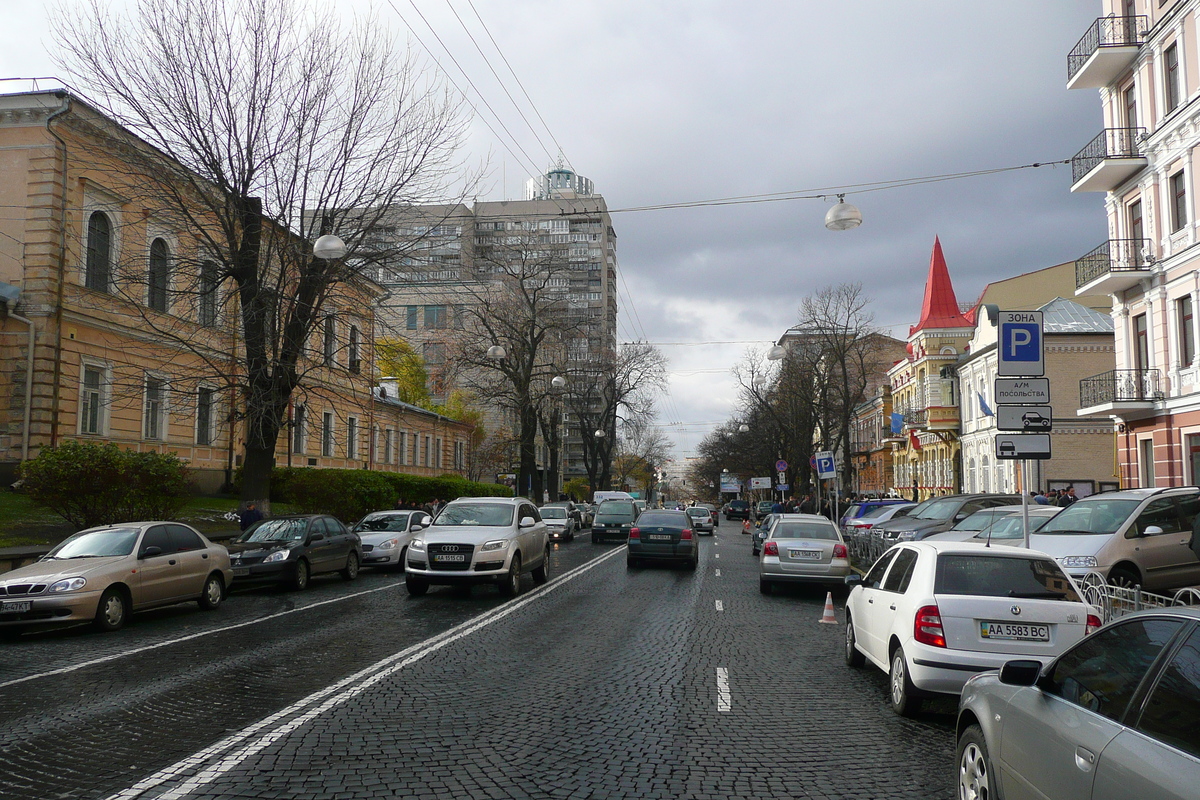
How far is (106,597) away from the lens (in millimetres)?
12258

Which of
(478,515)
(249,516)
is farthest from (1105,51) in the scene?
(249,516)

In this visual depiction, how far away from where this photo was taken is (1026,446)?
1126 centimetres

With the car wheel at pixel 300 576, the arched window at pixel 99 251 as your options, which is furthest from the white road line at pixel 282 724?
the arched window at pixel 99 251

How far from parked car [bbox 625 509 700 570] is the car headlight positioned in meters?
12.9

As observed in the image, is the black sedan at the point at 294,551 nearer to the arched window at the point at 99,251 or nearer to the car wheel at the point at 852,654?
the car wheel at the point at 852,654

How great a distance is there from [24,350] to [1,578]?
15.9 m

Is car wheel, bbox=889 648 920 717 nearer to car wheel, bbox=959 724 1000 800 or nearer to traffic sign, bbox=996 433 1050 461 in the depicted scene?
car wheel, bbox=959 724 1000 800

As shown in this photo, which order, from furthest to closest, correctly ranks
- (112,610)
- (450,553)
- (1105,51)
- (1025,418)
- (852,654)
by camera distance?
(1105,51) < (450,553) < (112,610) < (1025,418) < (852,654)

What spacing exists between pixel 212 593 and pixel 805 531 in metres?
11.0

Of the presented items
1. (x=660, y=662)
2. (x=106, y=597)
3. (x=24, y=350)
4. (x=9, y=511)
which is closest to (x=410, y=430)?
(x=24, y=350)

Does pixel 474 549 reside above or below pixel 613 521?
above

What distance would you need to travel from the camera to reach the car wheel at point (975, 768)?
460 centimetres

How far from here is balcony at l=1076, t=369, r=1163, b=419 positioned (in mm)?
25188

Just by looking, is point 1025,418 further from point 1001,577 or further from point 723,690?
point 723,690
